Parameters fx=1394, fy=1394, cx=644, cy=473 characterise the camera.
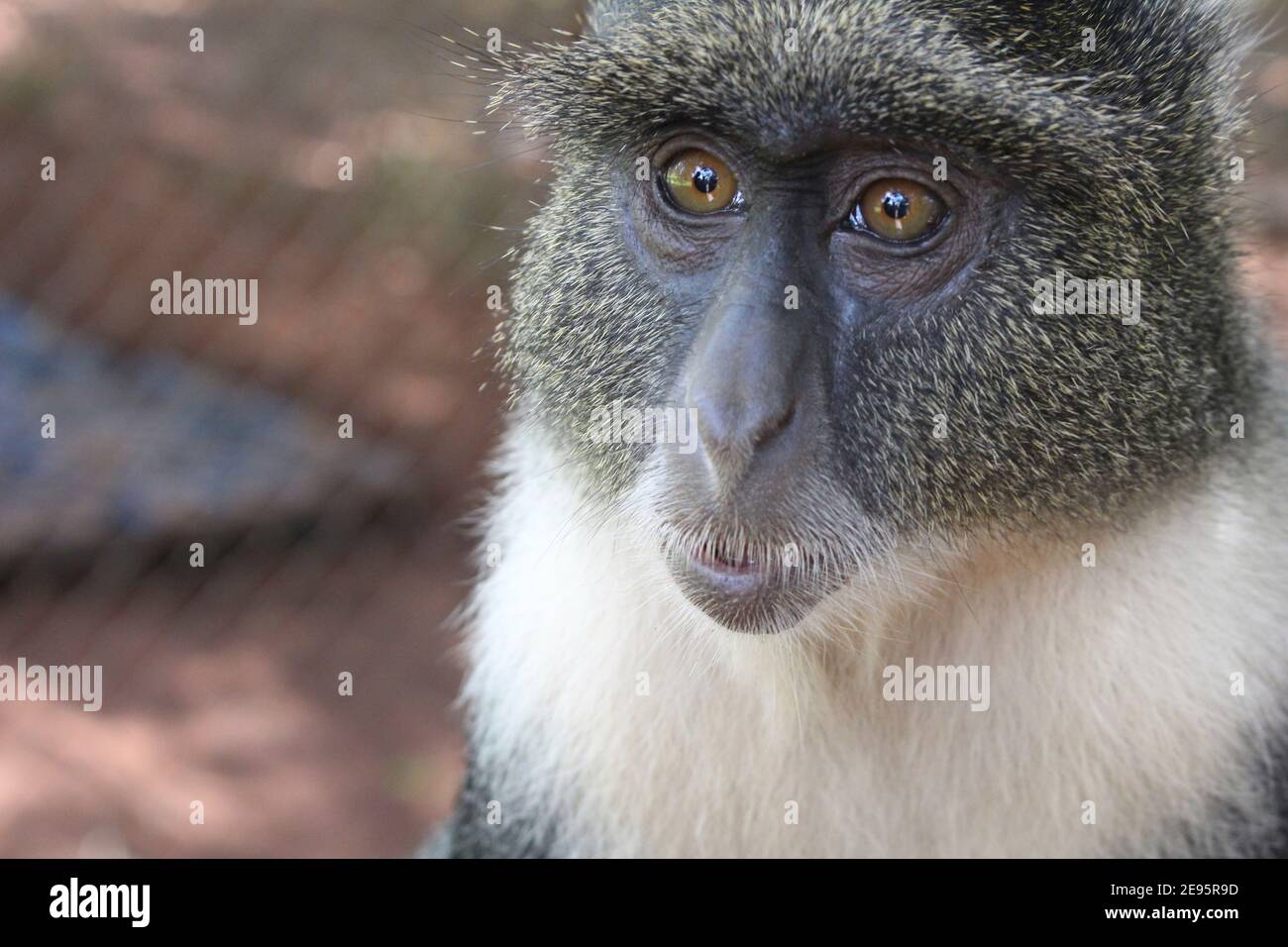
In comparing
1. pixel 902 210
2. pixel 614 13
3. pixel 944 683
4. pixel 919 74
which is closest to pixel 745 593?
pixel 944 683

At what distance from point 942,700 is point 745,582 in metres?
0.65

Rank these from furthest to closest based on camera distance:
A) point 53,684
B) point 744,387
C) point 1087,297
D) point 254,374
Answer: point 254,374 → point 53,684 → point 1087,297 → point 744,387

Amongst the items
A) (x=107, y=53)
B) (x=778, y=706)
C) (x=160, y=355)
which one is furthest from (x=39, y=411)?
(x=778, y=706)

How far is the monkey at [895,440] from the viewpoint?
2.85 metres

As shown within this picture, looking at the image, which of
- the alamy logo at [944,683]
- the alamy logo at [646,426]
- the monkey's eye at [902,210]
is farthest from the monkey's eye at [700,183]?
the alamy logo at [944,683]

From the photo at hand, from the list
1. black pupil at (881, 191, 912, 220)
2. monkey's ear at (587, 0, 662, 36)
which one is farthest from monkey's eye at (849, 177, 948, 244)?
monkey's ear at (587, 0, 662, 36)

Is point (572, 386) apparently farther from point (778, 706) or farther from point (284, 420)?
point (284, 420)

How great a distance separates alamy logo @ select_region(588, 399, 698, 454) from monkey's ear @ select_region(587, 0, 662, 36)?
882mm

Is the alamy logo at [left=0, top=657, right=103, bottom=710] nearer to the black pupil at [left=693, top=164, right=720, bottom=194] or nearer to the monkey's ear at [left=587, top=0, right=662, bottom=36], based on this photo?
the monkey's ear at [left=587, top=0, right=662, bottom=36]

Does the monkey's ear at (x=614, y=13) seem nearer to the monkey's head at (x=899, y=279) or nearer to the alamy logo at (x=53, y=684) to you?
the monkey's head at (x=899, y=279)

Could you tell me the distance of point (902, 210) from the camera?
292 centimetres

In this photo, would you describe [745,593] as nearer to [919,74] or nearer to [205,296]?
[919,74]

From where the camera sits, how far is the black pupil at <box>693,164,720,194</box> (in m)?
3.09

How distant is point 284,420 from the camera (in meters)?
8.31
